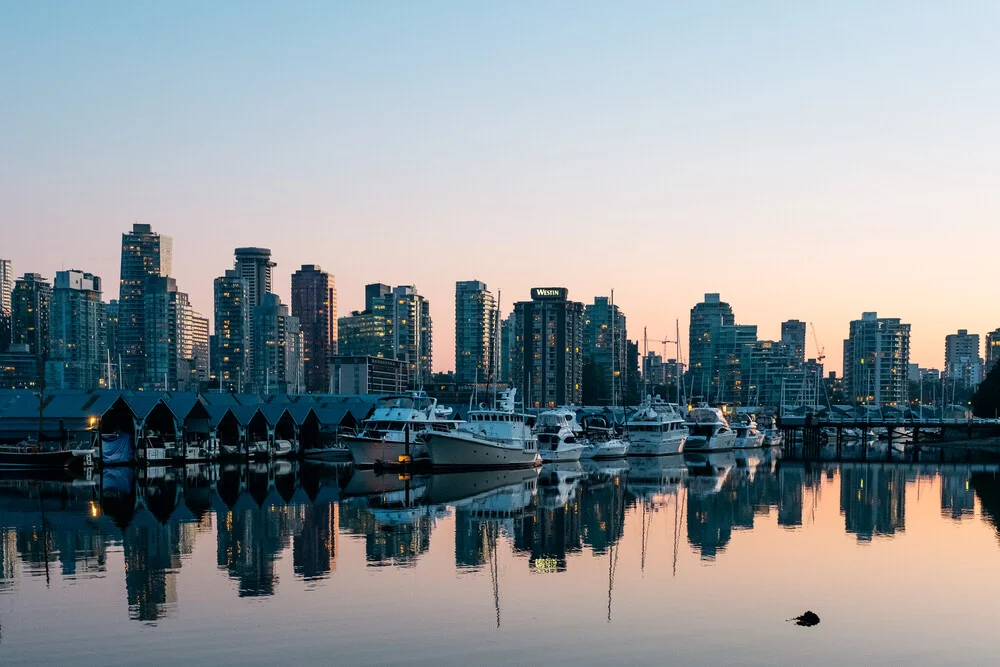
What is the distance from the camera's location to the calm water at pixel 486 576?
96.9 ft

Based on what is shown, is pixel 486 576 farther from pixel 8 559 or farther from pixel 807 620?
pixel 8 559

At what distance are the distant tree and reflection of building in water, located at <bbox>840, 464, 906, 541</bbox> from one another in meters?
74.3

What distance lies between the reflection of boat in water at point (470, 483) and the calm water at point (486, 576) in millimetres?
681

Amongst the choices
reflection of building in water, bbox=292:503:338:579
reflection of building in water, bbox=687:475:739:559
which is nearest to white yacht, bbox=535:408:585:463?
reflection of building in water, bbox=687:475:739:559

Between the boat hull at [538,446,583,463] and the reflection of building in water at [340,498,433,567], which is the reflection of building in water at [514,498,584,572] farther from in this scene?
the boat hull at [538,446,583,463]

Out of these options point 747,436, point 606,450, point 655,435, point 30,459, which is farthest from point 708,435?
point 30,459

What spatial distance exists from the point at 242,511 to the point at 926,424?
408 feet

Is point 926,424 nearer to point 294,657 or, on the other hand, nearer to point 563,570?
point 563,570

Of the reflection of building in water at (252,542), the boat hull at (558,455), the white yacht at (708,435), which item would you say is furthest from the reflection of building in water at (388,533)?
the white yacht at (708,435)

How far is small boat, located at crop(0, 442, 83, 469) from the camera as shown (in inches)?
3415

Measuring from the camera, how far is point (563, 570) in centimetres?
4131

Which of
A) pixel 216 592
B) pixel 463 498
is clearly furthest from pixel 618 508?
pixel 216 592

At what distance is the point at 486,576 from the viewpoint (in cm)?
3997

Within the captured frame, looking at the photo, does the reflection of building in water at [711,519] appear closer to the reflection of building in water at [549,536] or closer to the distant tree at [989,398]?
the reflection of building in water at [549,536]
